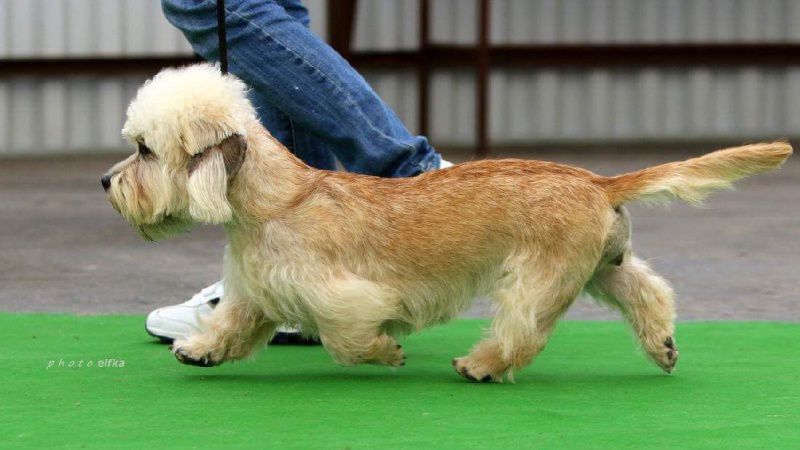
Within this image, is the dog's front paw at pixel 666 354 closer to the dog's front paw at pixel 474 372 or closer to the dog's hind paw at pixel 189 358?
the dog's front paw at pixel 474 372

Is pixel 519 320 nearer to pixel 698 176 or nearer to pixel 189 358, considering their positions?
pixel 698 176

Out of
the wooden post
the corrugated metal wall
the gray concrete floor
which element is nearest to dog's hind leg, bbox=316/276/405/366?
the gray concrete floor

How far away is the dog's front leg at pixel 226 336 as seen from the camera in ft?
16.0

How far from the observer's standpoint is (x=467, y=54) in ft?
46.8

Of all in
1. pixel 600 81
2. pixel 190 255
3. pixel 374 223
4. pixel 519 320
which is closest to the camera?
pixel 519 320

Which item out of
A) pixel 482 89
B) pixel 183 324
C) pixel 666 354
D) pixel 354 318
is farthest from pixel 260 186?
pixel 482 89

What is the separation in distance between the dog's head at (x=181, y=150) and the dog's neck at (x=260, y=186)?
0.07 m

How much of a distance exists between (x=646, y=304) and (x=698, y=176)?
0.47 meters

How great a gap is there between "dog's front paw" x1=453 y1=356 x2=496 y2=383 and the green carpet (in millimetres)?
32

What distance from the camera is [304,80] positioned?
5.44m

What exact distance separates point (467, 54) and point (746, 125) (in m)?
2.95

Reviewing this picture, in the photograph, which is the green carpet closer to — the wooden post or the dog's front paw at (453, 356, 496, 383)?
the dog's front paw at (453, 356, 496, 383)

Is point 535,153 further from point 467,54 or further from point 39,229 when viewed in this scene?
point 39,229

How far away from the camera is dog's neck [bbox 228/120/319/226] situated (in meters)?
4.73
